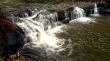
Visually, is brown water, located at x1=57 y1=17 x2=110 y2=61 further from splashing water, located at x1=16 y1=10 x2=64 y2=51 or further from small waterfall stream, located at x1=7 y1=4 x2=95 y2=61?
splashing water, located at x1=16 y1=10 x2=64 y2=51

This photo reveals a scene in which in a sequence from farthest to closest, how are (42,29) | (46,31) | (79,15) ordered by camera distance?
(79,15) → (46,31) → (42,29)

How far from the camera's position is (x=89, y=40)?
13.7 metres

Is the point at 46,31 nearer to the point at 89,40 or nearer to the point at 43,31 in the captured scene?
the point at 43,31

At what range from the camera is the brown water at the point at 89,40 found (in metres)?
11.6

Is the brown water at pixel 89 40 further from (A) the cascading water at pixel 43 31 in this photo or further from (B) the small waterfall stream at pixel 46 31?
(A) the cascading water at pixel 43 31

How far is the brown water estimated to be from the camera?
1157cm

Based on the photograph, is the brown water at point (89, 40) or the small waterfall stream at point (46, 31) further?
the small waterfall stream at point (46, 31)

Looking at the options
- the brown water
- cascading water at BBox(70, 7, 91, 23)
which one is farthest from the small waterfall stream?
the brown water

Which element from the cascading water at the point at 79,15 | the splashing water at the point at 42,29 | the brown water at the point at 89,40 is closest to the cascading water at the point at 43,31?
the splashing water at the point at 42,29

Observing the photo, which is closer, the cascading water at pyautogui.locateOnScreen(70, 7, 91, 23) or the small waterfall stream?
the small waterfall stream

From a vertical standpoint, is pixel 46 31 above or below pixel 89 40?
above

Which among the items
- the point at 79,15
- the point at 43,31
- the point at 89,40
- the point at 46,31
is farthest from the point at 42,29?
the point at 79,15

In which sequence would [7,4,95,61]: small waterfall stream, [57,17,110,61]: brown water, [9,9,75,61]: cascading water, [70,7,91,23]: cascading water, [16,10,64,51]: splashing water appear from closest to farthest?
[57,17,110,61]: brown water, [7,4,95,61]: small waterfall stream, [9,9,75,61]: cascading water, [16,10,64,51]: splashing water, [70,7,91,23]: cascading water

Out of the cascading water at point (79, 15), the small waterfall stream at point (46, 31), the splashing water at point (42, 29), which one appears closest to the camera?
the small waterfall stream at point (46, 31)
